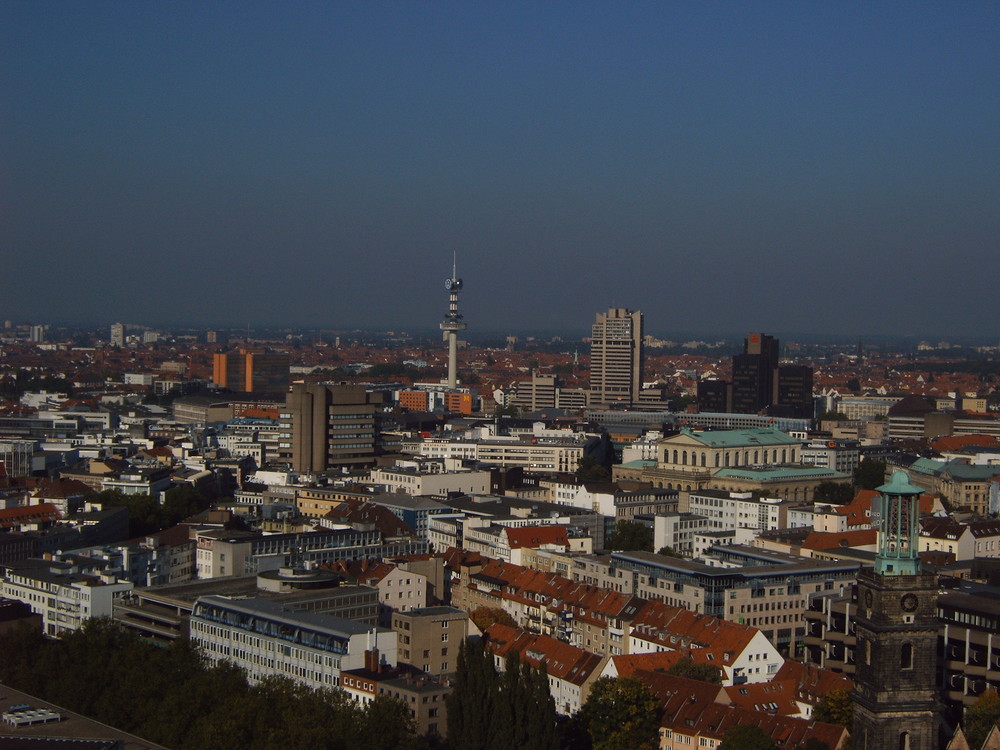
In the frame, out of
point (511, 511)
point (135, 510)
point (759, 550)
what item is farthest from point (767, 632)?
point (135, 510)

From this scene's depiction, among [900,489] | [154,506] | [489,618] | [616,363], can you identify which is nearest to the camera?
[900,489]

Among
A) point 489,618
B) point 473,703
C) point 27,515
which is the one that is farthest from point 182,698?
point 27,515

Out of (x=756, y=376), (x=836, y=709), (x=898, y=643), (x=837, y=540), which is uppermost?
(x=898, y=643)

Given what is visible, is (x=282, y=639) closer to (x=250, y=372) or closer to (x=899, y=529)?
(x=899, y=529)

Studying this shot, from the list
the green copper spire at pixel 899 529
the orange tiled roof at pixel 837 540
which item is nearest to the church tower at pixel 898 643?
the green copper spire at pixel 899 529

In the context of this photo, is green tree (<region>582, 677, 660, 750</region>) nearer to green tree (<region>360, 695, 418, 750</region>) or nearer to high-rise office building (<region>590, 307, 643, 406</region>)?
green tree (<region>360, 695, 418, 750</region>)

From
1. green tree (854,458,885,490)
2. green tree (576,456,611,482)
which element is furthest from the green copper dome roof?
green tree (854,458,885,490)
